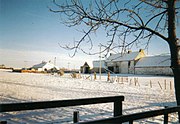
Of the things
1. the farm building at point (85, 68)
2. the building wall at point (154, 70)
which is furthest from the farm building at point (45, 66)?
the building wall at point (154, 70)

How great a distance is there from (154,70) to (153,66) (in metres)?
1.14

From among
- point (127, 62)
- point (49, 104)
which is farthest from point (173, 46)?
point (127, 62)

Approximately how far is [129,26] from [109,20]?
65 cm

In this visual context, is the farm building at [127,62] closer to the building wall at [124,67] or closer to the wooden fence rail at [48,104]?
the building wall at [124,67]

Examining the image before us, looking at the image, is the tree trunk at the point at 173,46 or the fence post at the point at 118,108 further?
the tree trunk at the point at 173,46

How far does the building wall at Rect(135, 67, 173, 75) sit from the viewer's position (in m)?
42.1

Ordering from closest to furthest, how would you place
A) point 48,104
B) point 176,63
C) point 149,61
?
point 48,104 → point 176,63 → point 149,61

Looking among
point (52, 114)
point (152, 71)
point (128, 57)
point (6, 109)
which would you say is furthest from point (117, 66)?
point (6, 109)

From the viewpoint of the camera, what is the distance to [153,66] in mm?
45562

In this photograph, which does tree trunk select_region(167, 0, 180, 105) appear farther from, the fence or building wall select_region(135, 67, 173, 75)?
building wall select_region(135, 67, 173, 75)

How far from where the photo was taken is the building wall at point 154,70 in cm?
4208

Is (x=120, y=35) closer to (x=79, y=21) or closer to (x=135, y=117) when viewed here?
(x=79, y=21)

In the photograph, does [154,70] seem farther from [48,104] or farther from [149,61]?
[48,104]

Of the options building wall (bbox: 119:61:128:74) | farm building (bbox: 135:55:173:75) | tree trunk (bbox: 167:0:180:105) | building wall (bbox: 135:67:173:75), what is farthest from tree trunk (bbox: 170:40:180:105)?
building wall (bbox: 119:61:128:74)
